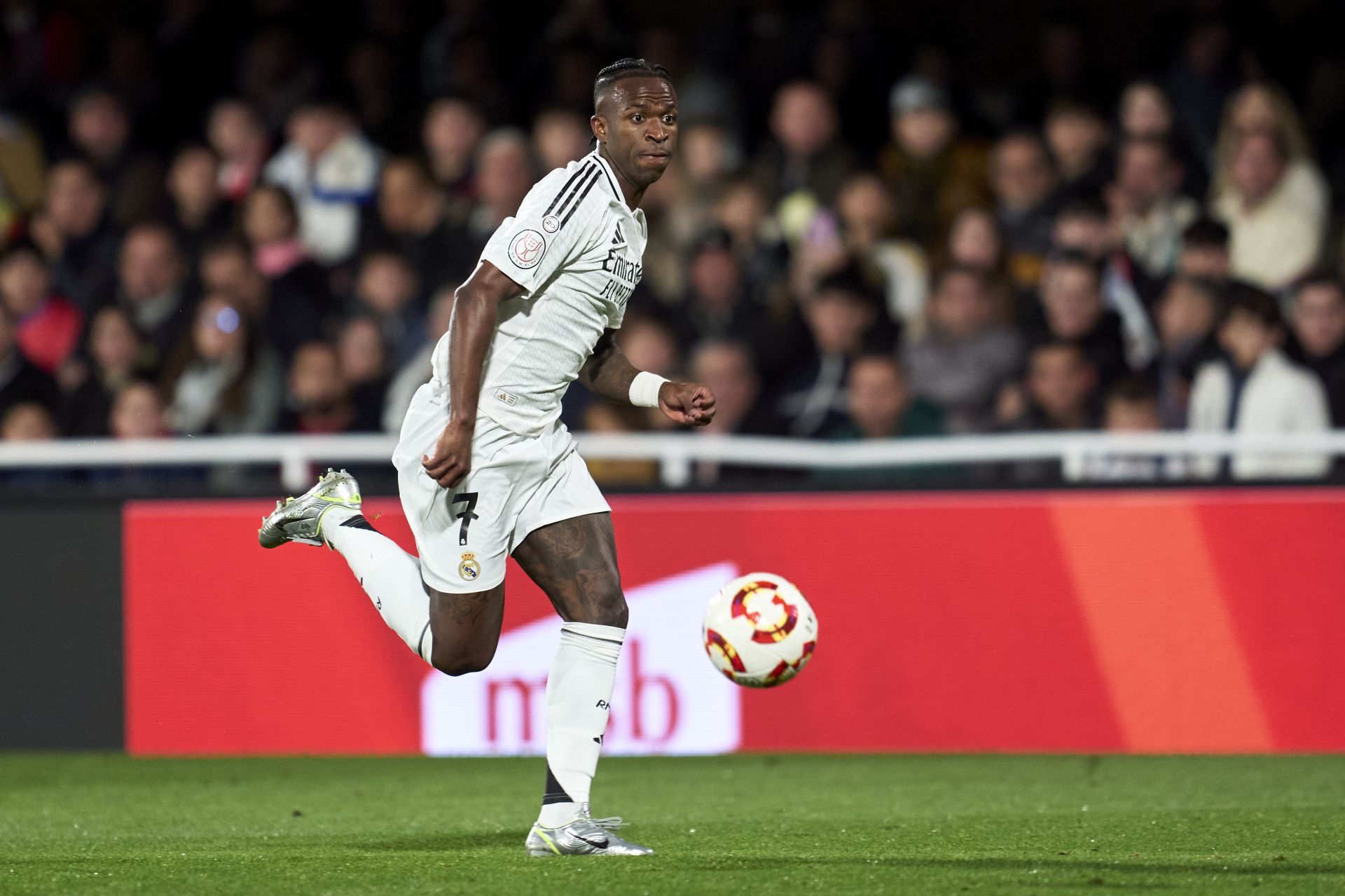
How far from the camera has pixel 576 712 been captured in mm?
5734

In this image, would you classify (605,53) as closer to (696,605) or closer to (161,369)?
(161,369)

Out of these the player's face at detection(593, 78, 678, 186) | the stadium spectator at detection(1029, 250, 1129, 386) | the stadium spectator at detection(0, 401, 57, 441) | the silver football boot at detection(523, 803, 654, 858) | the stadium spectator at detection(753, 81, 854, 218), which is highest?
the stadium spectator at detection(753, 81, 854, 218)

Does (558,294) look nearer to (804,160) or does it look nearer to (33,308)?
(804,160)

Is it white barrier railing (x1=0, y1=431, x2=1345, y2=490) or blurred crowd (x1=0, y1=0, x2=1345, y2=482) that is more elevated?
blurred crowd (x1=0, y1=0, x2=1345, y2=482)

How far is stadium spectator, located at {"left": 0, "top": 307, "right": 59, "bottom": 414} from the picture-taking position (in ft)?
34.2

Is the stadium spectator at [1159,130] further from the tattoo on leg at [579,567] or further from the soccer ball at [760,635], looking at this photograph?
the tattoo on leg at [579,567]

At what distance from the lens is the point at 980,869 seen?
5422 millimetres

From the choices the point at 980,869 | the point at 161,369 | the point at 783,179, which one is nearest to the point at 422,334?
the point at 161,369

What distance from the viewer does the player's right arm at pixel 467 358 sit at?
5523 millimetres

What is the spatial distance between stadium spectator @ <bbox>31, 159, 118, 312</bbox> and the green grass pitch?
11.9ft

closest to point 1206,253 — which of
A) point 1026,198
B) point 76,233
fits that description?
point 1026,198

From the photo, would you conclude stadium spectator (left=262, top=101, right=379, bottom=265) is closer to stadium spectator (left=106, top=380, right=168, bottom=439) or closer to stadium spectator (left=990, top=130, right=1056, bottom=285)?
stadium spectator (left=106, top=380, right=168, bottom=439)

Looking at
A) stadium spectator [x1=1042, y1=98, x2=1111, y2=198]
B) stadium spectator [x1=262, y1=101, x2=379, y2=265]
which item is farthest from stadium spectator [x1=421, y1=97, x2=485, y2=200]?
stadium spectator [x1=1042, y1=98, x2=1111, y2=198]

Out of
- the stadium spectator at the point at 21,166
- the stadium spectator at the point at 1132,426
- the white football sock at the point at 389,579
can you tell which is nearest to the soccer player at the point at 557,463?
the white football sock at the point at 389,579
